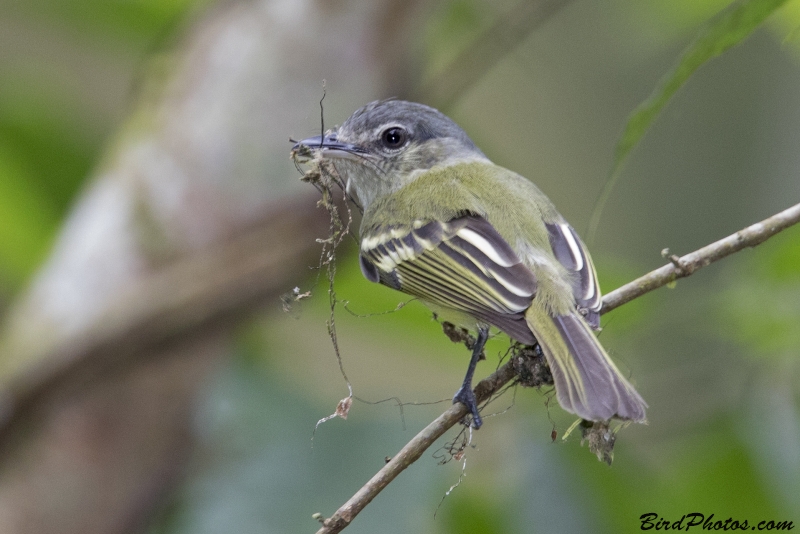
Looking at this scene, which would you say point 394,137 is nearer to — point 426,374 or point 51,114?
point 426,374

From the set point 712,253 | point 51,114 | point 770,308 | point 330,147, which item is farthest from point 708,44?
point 51,114

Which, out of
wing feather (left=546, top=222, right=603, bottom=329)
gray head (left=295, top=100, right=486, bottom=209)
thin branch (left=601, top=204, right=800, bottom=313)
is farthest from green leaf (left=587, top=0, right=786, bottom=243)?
gray head (left=295, top=100, right=486, bottom=209)

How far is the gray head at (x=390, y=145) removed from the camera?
3113 mm

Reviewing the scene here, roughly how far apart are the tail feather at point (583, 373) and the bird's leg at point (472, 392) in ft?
0.70

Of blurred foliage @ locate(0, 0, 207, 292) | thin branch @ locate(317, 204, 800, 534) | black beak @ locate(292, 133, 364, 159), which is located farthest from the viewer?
blurred foliage @ locate(0, 0, 207, 292)

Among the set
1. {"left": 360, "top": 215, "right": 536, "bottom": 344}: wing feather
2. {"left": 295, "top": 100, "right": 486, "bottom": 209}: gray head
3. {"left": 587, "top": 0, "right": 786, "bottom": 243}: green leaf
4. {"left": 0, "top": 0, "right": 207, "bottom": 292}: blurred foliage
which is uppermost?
{"left": 0, "top": 0, "right": 207, "bottom": 292}: blurred foliage

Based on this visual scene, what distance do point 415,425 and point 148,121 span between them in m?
1.62

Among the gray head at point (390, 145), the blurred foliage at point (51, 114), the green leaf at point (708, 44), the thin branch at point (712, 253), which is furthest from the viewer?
the blurred foliage at point (51, 114)

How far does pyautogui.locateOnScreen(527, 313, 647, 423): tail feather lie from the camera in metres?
1.90

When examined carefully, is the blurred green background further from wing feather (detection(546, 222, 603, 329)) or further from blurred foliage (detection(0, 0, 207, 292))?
wing feather (detection(546, 222, 603, 329))

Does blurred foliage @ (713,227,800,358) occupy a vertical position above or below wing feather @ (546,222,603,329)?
below

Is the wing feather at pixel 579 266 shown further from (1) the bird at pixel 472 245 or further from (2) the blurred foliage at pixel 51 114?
(2) the blurred foliage at pixel 51 114

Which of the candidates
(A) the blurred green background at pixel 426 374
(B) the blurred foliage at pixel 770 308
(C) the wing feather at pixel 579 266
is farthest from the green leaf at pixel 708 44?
(B) the blurred foliage at pixel 770 308

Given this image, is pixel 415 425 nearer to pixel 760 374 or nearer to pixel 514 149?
pixel 760 374
